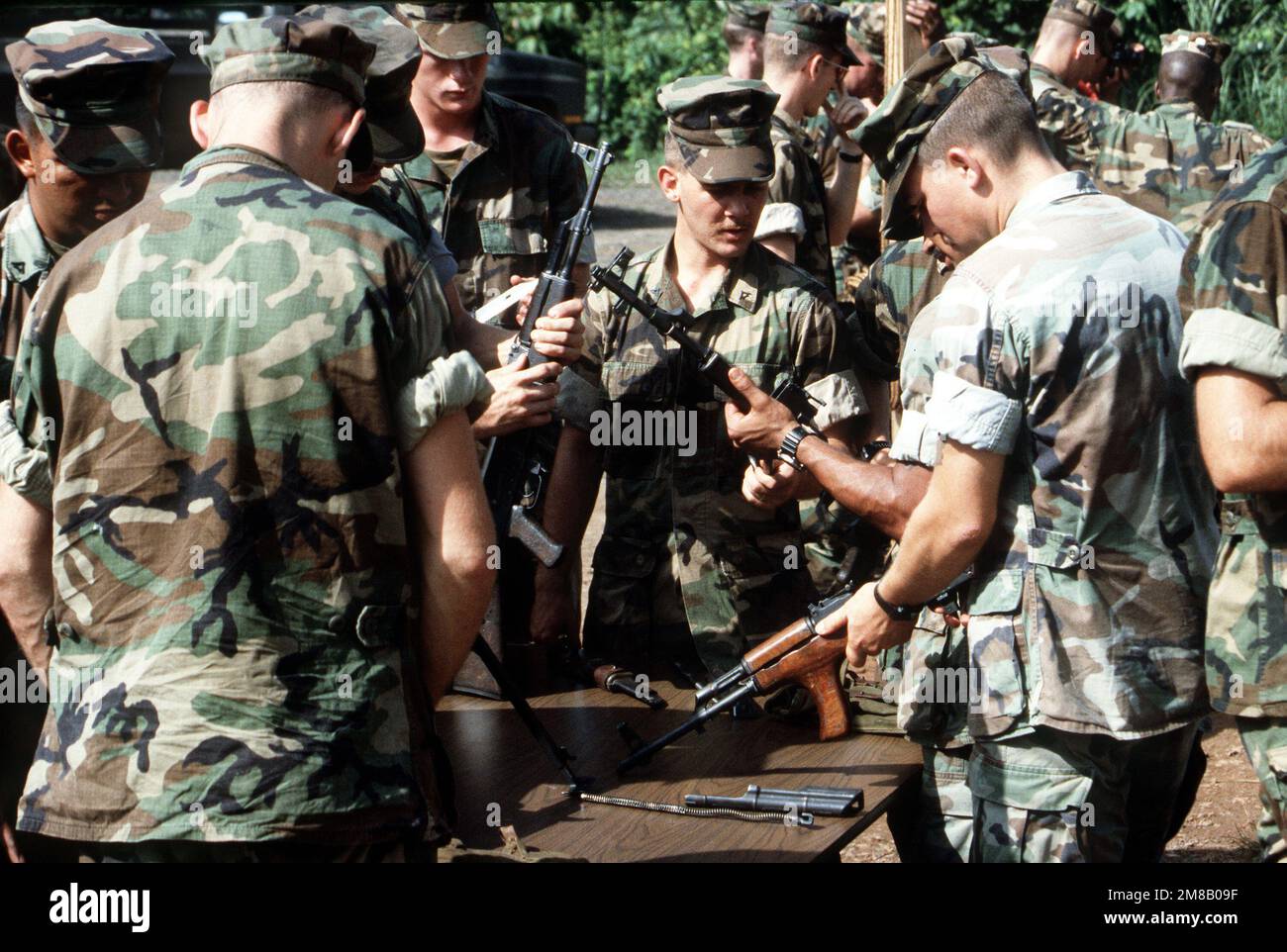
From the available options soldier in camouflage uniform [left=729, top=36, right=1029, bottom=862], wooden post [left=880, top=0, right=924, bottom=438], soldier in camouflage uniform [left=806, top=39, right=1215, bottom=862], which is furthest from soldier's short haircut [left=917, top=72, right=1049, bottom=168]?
wooden post [left=880, top=0, right=924, bottom=438]

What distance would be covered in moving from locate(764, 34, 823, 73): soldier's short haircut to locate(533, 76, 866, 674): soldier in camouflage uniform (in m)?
1.99

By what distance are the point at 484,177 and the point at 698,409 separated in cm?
117

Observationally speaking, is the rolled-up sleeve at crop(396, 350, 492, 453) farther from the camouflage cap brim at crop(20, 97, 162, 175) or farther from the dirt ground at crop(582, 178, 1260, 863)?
the dirt ground at crop(582, 178, 1260, 863)

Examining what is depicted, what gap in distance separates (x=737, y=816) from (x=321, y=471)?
1304 millimetres

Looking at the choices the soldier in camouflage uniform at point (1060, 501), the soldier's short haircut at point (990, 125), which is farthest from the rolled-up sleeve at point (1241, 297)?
the soldier's short haircut at point (990, 125)

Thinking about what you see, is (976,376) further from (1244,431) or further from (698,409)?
(698,409)

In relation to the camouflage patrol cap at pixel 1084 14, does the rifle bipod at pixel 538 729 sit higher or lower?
lower

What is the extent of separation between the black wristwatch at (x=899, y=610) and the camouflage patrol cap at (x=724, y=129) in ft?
4.25

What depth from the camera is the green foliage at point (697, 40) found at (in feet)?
39.8

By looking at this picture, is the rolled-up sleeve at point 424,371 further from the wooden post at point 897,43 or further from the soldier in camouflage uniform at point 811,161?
the wooden post at point 897,43

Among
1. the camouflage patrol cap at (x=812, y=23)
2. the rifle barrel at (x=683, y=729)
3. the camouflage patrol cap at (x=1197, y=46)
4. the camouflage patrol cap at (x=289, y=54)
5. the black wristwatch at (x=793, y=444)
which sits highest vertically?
the camouflage patrol cap at (x=289, y=54)

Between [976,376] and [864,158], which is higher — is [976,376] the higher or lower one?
the higher one

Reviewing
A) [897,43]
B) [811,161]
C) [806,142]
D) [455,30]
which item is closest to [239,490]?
[455,30]

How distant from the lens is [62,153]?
3.18 meters
